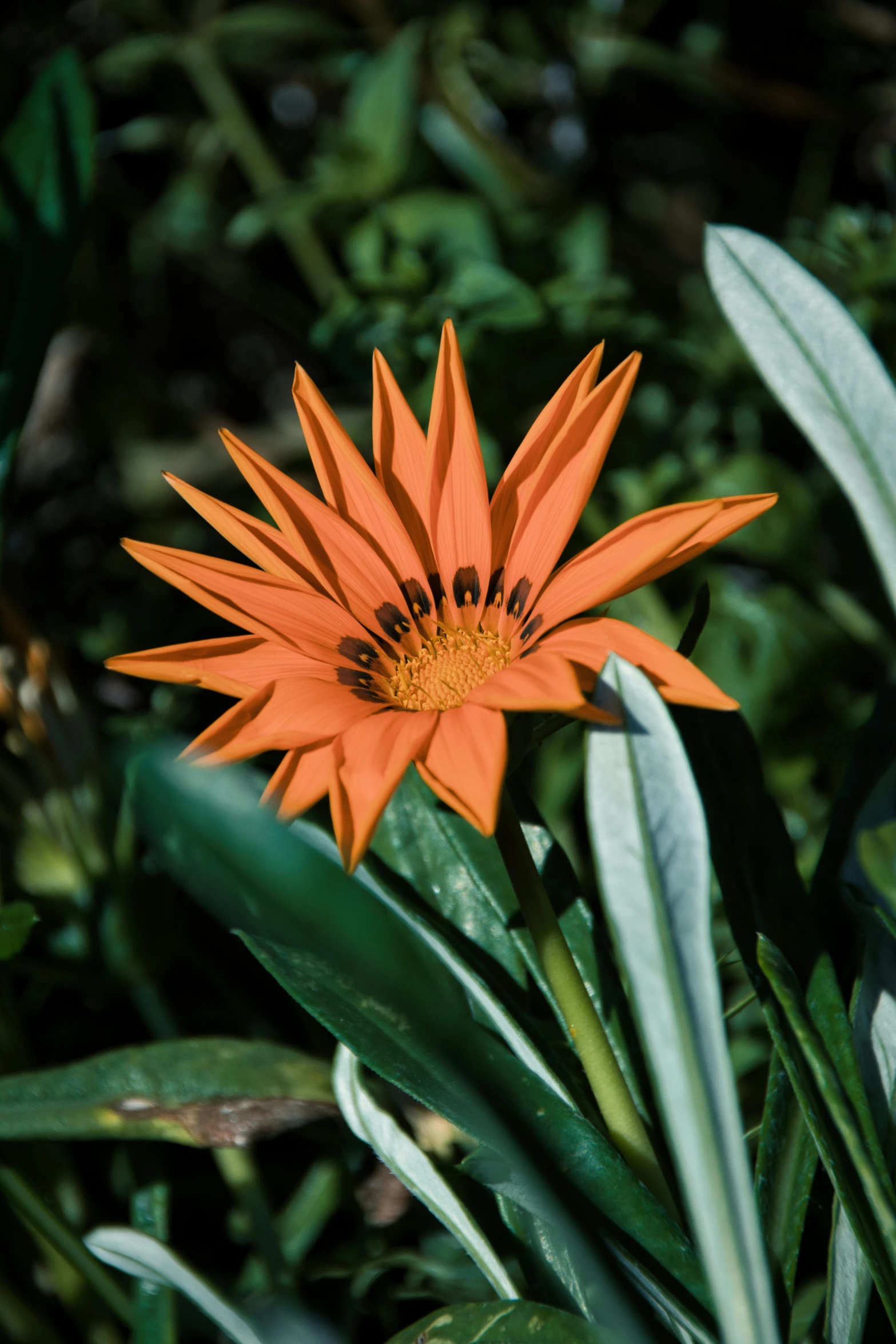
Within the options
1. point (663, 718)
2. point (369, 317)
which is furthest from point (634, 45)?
point (663, 718)

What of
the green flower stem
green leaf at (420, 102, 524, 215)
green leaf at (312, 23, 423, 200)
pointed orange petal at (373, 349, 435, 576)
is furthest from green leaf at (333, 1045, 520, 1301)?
green leaf at (420, 102, 524, 215)

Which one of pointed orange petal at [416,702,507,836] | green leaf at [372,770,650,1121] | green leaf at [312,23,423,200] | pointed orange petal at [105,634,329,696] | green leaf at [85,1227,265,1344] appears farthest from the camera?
green leaf at [312,23,423,200]

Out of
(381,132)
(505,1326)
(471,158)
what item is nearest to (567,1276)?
(505,1326)

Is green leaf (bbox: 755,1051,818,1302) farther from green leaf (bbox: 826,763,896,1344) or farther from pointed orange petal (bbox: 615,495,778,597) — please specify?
pointed orange petal (bbox: 615,495,778,597)

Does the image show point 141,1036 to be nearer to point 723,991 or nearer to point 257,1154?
point 257,1154

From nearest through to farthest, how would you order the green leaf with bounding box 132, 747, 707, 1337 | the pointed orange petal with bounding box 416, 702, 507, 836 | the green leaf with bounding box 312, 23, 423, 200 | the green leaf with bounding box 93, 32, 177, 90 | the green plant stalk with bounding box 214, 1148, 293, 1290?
the green leaf with bounding box 132, 747, 707, 1337
the pointed orange petal with bounding box 416, 702, 507, 836
the green plant stalk with bounding box 214, 1148, 293, 1290
the green leaf with bounding box 312, 23, 423, 200
the green leaf with bounding box 93, 32, 177, 90

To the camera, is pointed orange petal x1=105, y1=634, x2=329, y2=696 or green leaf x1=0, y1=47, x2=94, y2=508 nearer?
pointed orange petal x1=105, y1=634, x2=329, y2=696

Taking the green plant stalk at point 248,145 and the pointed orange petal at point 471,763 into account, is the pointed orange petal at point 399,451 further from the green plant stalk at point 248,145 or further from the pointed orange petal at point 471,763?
the green plant stalk at point 248,145
